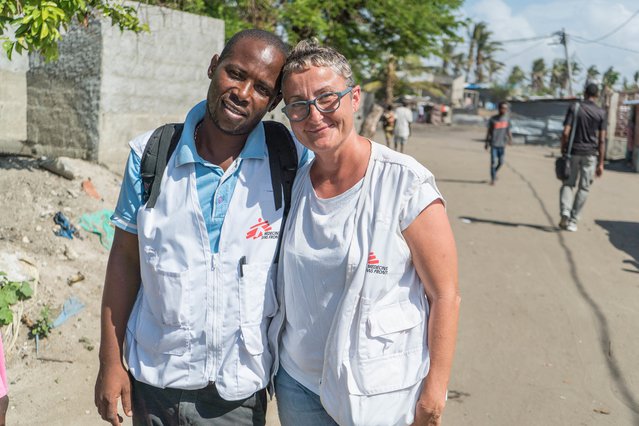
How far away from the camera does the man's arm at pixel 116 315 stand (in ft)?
6.96

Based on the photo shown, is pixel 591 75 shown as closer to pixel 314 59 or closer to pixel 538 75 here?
pixel 538 75

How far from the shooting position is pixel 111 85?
256 inches

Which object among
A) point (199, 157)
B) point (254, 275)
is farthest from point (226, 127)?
point (254, 275)

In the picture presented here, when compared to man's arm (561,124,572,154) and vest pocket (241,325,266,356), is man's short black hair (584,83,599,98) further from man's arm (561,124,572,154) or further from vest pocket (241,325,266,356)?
vest pocket (241,325,266,356)

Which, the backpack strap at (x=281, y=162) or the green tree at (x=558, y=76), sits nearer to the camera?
the backpack strap at (x=281, y=162)

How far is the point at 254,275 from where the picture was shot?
2.01m

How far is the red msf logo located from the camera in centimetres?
A: 202

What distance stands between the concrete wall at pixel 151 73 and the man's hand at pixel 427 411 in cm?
536

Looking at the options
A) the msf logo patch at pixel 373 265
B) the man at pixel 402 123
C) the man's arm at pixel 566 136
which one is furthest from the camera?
the man at pixel 402 123

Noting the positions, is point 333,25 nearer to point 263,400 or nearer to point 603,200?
point 603,200

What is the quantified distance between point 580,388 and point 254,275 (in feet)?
10.3

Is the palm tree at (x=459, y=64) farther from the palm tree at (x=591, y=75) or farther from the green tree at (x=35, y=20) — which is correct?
the green tree at (x=35, y=20)

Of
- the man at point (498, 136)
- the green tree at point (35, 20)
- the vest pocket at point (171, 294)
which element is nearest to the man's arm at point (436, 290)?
the vest pocket at point (171, 294)

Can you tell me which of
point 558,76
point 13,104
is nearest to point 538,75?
point 558,76
